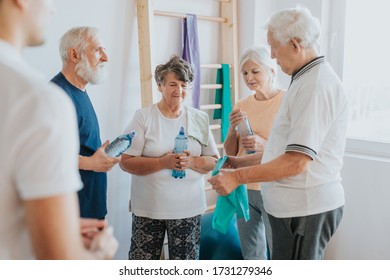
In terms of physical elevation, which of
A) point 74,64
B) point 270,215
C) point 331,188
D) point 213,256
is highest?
point 74,64

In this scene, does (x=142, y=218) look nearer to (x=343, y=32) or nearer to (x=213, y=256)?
(x=213, y=256)

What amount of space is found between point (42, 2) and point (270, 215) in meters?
1.15

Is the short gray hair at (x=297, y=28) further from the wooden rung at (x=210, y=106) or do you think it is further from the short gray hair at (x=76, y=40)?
the wooden rung at (x=210, y=106)

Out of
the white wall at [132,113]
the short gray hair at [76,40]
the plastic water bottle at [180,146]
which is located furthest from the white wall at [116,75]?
the plastic water bottle at [180,146]

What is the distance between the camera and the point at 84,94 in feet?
6.24

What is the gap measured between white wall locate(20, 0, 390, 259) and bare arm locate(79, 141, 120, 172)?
0.57m

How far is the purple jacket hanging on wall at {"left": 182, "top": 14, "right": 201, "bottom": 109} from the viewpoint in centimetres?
267

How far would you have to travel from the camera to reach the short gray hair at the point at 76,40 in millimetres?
1866

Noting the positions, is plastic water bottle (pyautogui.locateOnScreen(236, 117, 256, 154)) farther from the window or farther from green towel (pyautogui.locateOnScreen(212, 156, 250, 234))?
the window

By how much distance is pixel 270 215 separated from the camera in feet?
5.46

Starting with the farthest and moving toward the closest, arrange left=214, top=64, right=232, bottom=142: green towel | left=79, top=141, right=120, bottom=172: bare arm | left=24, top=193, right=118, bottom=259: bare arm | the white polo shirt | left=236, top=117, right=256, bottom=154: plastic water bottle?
left=214, top=64, right=232, bottom=142: green towel
left=236, top=117, right=256, bottom=154: plastic water bottle
left=79, top=141, right=120, bottom=172: bare arm
the white polo shirt
left=24, top=193, right=118, bottom=259: bare arm

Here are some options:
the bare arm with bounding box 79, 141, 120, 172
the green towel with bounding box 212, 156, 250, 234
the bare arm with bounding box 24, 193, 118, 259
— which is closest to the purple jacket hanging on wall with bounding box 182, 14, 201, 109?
the green towel with bounding box 212, 156, 250, 234

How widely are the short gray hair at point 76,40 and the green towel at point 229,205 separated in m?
0.75

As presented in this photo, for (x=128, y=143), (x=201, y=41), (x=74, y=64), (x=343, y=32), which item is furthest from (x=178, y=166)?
(x=343, y=32)
